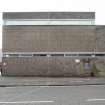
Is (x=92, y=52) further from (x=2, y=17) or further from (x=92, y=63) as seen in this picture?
(x=2, y=17)

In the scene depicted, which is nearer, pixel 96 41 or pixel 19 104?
pixel 19 104

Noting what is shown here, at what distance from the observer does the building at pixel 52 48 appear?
33.0 meters

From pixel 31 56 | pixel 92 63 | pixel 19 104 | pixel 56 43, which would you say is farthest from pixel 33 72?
pixel 19 104

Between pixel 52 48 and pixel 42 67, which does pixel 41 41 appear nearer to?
pixel 52 48

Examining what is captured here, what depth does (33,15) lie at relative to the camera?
3509 cm

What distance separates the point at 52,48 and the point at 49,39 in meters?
1.08

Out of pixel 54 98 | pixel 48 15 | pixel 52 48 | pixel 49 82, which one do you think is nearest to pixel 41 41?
pixel 52 48

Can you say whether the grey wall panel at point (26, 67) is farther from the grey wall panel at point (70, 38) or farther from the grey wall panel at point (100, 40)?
the grey wall panel at point (100, 40)

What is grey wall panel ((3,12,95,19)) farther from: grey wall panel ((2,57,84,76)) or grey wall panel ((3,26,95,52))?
grey wall panel ((2,57,84,76))

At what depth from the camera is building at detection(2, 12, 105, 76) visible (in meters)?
33.0

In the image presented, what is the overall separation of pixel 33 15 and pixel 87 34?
6.88 metres

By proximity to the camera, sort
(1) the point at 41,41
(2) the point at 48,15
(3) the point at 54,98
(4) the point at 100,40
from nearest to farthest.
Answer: (3) the point at 54,98, (1) the point at 41,41, (4) the point at 100,40, (2) the point at 48,15

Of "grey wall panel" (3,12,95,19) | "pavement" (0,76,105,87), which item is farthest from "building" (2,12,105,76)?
"pavement" (0,76,105,87)

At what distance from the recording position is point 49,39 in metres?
33.4
